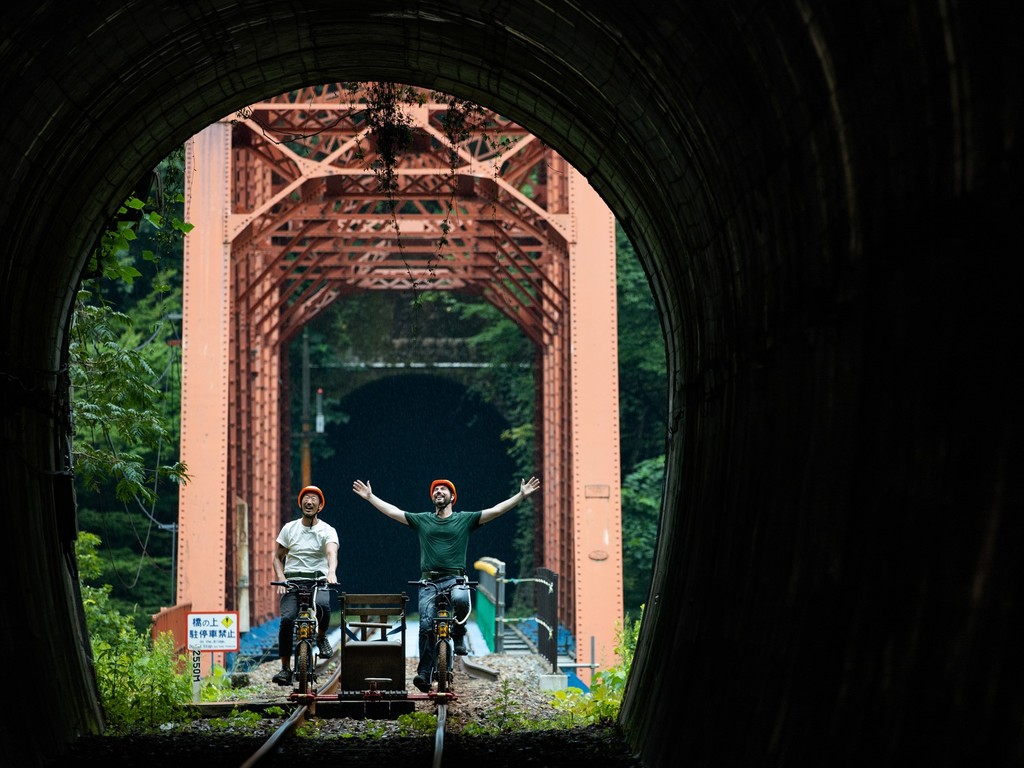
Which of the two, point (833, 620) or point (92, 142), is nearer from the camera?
point (833, 620)

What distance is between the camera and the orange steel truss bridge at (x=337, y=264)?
1784 centimetres

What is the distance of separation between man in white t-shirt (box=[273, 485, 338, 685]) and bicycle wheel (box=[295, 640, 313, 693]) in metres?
0.24

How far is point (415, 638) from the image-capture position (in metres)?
23.5

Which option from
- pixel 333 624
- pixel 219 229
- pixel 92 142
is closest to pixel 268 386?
pixel 219 229

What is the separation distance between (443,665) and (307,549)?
1.50m

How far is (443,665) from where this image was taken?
10.7 metres

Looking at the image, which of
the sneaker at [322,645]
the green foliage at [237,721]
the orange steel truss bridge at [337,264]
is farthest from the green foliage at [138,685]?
the orange steel truss bridge at [337,264]

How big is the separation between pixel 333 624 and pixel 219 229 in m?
21.1

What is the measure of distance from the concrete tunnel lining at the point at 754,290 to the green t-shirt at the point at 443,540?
2454 millimetres

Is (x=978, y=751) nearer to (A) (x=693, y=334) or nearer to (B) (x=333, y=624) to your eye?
(A) (x=693, y=334)

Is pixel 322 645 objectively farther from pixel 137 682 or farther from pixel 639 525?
pixel 639 525

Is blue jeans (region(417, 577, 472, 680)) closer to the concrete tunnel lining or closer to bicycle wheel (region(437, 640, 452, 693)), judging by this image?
bicycle wheel (region(437, 640, 452, 693))

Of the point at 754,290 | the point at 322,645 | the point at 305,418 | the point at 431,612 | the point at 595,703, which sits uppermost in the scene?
the point at 305,418

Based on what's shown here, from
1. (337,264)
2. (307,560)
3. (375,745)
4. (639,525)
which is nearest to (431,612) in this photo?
(307,560)
